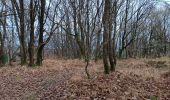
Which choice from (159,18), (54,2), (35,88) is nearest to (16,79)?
(35,88)

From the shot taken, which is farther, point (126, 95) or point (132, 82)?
point (132, 82)

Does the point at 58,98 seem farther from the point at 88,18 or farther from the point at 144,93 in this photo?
the point at 88,18

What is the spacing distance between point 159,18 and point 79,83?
5595 centimetres

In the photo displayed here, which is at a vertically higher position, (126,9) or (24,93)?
(126,9)

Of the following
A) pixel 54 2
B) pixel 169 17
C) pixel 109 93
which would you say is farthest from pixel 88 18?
pixel 169 17

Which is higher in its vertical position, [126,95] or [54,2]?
[54,2]

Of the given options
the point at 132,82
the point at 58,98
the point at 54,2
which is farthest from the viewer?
the point at 54,2

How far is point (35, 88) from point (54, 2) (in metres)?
22.6

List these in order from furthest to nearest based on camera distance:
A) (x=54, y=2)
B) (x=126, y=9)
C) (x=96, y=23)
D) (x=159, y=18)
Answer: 1. (x=159, y=18)
2. (x=126, y=9)
3. (x=96, y=23)
4. (x=54, y=2)

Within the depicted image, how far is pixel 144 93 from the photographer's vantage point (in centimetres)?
1147

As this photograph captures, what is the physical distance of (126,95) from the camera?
1097 centimetres

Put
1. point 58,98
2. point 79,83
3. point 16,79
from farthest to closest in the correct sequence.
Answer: point 16,79 → point 79,83 → point 58,98

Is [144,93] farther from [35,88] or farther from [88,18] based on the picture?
[88,18]

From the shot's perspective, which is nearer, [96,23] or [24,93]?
[24,93]
